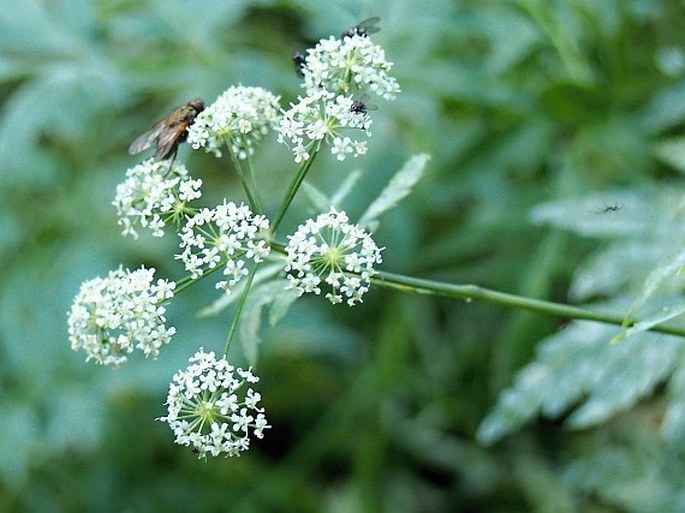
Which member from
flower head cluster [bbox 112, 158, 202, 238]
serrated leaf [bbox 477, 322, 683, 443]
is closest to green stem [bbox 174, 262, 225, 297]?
flower head cluster [bbox 112, 158, 202, 238]

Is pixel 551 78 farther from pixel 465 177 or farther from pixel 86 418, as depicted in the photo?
pixel 86 418

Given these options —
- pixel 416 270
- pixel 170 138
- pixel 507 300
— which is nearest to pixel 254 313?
pixel 170 138

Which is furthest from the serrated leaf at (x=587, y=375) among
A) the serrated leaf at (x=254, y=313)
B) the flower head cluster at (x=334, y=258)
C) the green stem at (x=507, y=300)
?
the flower head cluster at (x=334, y=258)

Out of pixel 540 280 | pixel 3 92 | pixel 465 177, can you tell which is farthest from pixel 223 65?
pixel 3 92

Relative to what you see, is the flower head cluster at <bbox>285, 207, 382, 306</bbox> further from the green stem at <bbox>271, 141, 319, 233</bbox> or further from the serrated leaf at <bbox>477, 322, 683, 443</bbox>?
the serrated leaf at <bbox>477, 322, 683, 443</bbox>

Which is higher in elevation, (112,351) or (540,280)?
(540,280)

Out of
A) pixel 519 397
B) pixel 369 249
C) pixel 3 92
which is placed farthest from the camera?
pixel 3 92

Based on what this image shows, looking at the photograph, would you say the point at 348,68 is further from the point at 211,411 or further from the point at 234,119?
the point at 211,411
